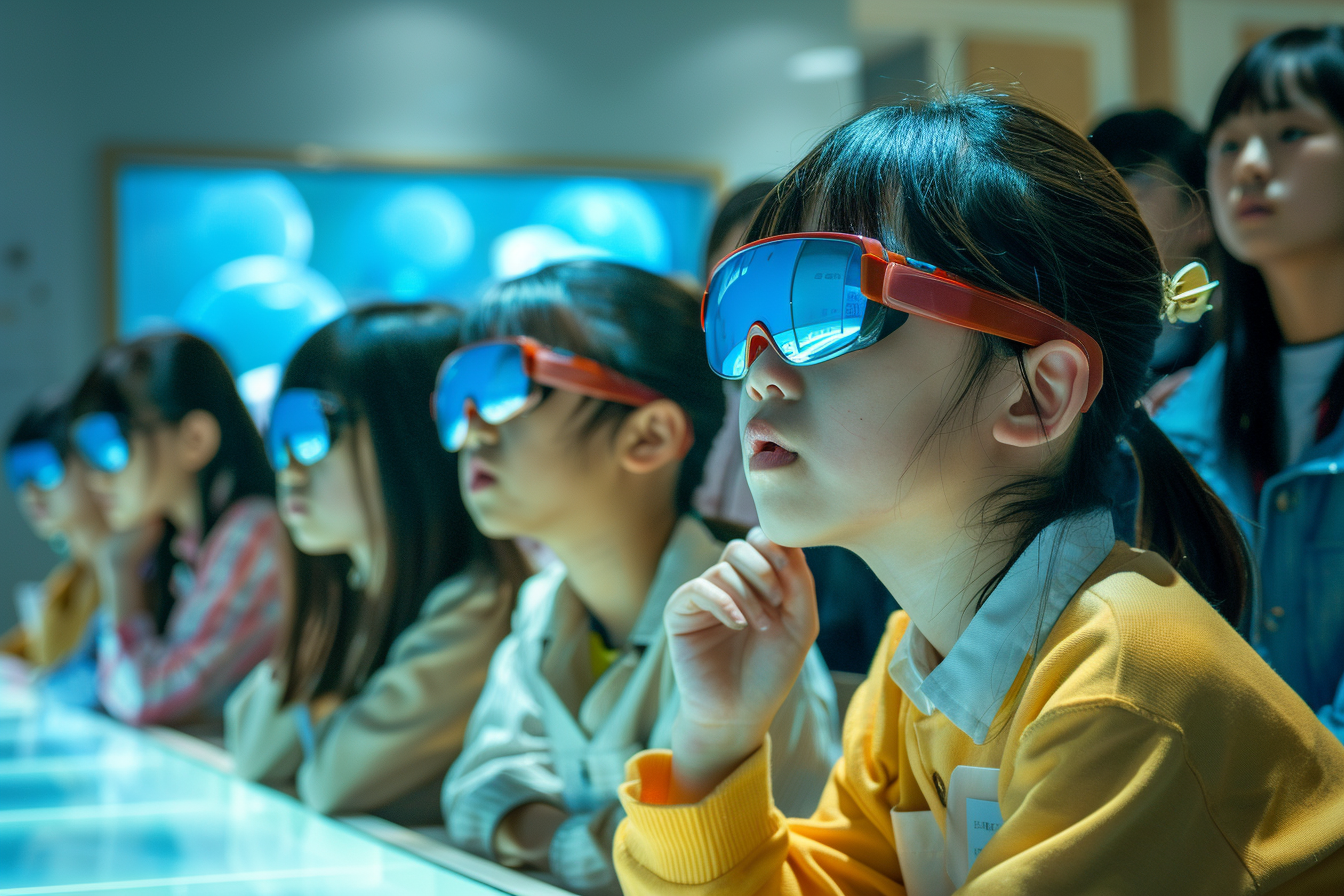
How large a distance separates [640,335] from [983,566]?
0.64 metres

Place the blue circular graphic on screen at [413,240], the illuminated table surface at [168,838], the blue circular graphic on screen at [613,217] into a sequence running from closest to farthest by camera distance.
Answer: the illuminated table surface at [168,838], the blue circular graphic on screen at [413,240], the blue circular graphic on screen at [613,217]

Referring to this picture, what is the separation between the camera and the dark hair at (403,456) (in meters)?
1.76

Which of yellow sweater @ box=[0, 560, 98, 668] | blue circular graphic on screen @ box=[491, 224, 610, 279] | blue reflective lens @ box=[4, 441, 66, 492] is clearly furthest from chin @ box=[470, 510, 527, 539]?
blue circular graphic on screen @ box=[491, 224, 610, 279]

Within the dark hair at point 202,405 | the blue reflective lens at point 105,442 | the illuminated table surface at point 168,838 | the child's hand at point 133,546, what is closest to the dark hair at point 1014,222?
the illuminated table surface at point 168,838

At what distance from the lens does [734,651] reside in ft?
3.29

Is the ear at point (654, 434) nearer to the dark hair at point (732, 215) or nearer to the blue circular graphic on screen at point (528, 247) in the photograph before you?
the dark hair at point (732, 215)

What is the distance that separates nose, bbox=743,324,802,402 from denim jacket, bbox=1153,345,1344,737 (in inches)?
22.0

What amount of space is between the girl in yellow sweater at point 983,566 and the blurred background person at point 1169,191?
0.39 feet

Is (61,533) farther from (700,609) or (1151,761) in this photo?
(1151,761)

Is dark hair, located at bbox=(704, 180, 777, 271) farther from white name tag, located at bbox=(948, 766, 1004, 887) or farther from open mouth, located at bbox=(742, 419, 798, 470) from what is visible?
white name tag, located at bbox=(948, 766, 1004, 887)

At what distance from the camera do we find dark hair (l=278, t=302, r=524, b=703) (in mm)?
1758

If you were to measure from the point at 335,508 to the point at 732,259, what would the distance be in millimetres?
1064

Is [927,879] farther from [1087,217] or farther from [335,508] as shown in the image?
[335,508]

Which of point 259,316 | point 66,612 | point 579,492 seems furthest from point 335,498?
point 259,316
